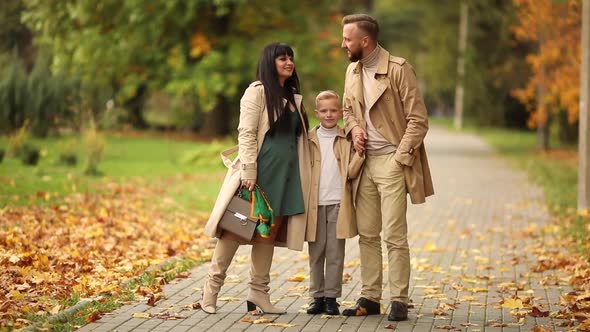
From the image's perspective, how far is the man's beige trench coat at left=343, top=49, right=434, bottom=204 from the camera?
750cm

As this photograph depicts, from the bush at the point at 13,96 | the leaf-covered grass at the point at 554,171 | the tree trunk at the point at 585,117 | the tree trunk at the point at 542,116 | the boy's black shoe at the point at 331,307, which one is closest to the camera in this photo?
the boy's black shoe at the point at 331,307

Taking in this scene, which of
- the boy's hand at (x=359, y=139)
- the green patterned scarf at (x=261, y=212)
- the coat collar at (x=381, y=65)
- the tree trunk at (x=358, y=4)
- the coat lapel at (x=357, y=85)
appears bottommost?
the green patterned scarf at (x=261, y=212)

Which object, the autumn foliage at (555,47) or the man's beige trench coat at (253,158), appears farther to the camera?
the autumn foliage at (555,47)

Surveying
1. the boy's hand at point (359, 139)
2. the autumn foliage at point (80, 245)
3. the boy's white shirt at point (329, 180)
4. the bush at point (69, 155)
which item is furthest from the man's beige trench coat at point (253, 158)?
the bush at point (69, 155)

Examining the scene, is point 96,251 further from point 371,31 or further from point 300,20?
point 300,20

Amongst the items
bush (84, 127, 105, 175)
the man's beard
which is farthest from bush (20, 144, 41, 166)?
the man's beard

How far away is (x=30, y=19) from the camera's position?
2762 cm

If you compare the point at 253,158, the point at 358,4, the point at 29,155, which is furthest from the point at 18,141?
the point at 358,4

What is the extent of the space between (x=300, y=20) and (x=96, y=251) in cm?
2014

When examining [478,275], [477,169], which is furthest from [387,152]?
[477,169]

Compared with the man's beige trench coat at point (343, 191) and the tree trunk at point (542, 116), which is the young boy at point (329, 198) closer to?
the man's beige trench coat at point (343, 191)

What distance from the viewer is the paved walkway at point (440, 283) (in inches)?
291

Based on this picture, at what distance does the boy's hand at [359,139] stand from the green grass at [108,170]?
6.86m

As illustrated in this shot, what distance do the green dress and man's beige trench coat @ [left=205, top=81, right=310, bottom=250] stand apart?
5 cm
